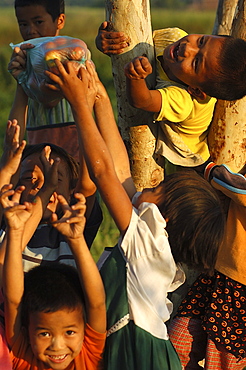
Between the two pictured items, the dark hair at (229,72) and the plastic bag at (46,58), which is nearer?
the plastic bag at (46,58)

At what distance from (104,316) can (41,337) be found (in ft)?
0.87

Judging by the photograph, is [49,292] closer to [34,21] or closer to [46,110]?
[46,110]

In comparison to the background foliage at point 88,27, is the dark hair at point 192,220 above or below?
above

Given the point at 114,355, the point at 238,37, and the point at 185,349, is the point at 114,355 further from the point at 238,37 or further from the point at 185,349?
the point at 238,37

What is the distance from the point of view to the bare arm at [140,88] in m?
2.89

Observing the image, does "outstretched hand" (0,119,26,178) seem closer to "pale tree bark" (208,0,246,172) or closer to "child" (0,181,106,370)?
"child" (0,181,106,370)

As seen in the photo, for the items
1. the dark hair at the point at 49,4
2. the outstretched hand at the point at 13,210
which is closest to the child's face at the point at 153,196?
the outstretched hand at the point at 13,210

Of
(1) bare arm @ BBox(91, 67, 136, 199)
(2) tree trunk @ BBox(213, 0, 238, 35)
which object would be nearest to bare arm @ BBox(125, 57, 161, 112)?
(1) bare arm @ BBox(91, 67, 136, 199)

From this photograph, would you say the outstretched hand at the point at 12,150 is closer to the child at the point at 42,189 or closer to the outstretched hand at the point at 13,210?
the child at the point at 42,189

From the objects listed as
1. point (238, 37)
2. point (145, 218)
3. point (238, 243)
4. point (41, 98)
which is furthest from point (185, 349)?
point (238, 37)

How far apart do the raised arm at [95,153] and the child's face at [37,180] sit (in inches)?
15.9

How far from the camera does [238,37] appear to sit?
3387 mm

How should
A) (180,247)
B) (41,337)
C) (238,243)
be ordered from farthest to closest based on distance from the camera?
(238,243) → (180,247) → (41,337)

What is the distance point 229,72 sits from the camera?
3.28m
